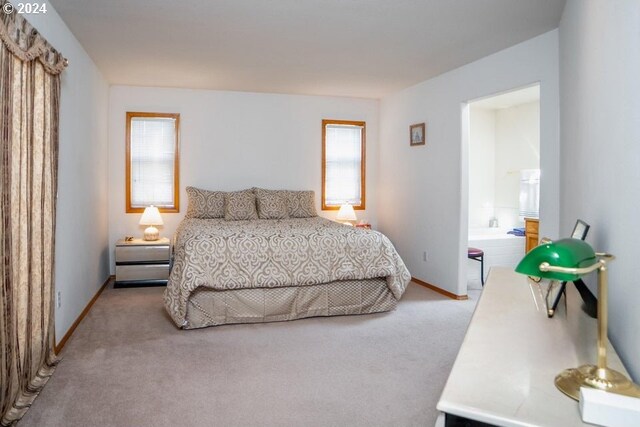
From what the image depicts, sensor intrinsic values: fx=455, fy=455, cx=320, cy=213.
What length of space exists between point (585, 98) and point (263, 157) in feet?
13.8

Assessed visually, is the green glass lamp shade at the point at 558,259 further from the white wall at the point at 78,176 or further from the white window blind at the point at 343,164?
the white window blind at the point at 343,164

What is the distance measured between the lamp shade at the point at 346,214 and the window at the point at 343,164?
1.04 ft

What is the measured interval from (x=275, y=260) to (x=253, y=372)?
113 cm

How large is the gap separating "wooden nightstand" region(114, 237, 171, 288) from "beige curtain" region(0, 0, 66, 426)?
7.23 feet

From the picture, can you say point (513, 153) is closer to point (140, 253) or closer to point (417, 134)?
point (417, 134)

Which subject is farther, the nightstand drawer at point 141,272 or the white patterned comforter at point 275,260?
the nightstand drawer at point 141,272

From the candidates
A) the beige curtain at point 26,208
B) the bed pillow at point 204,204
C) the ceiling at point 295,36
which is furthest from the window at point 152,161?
the beige curtain at point 26,208

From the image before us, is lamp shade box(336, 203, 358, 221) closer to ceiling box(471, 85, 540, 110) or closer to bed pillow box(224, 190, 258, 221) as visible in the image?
bed pillow box(224, 190, 258, 221)

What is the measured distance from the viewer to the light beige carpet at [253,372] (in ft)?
7.38

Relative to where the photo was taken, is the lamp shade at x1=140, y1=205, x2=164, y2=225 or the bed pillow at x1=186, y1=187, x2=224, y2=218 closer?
the lamp shade at x1=140, y1=205, x2=164, y2=225

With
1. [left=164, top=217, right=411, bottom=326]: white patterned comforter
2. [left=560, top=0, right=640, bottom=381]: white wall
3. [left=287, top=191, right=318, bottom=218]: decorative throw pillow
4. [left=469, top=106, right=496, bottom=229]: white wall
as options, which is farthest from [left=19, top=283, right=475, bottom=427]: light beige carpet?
[left=469, top=106, right=496, bottom=229]: white wall

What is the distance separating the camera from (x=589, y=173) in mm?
2098

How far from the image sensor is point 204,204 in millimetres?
A: 5375

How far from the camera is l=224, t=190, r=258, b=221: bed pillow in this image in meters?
5.29
